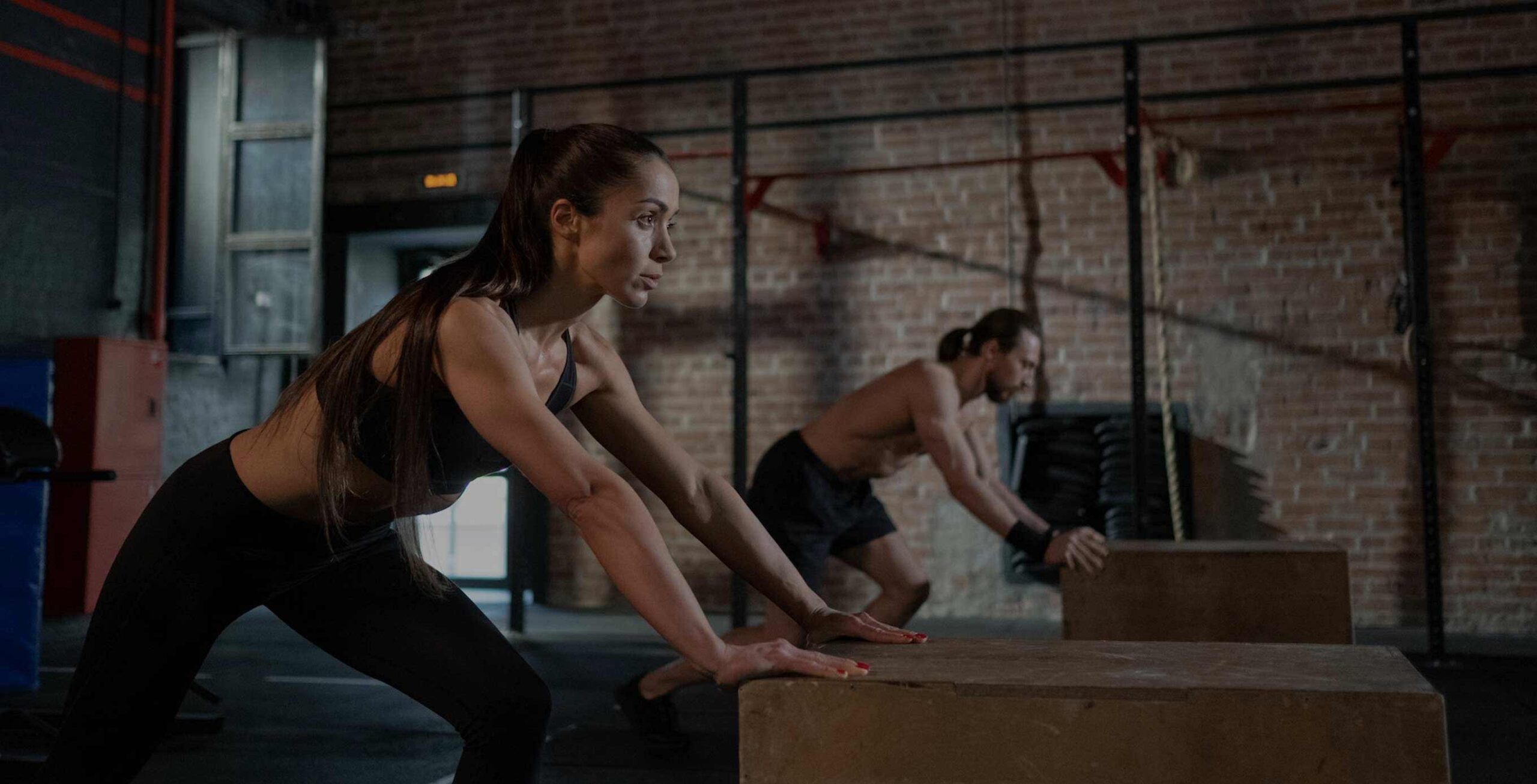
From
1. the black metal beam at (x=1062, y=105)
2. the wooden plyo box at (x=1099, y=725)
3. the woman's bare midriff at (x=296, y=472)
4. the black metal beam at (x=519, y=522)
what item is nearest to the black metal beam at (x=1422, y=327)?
the black metal beam at (x=1062, y=105)

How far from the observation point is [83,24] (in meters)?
6.18

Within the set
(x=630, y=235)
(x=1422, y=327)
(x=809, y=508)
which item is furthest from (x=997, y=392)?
(x=630, y=235)

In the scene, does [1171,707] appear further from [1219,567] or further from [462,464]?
[1219,567]

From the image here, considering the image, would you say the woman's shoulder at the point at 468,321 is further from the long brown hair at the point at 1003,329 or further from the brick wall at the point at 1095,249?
the brick wall at the point at 1095,249

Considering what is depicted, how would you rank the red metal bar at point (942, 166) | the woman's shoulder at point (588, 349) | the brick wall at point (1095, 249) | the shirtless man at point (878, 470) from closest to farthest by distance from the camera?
the woman's shoulder at point (588, 349)
the shirtless man at point (878, 470)
the brick wall at point (1095, 249)
the red metal bar at point (942, 166)

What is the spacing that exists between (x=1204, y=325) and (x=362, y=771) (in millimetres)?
4214

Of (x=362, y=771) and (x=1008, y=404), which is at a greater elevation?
(x=1008, y=404)

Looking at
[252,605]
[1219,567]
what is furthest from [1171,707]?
[1219,567]

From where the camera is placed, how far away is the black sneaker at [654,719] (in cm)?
342

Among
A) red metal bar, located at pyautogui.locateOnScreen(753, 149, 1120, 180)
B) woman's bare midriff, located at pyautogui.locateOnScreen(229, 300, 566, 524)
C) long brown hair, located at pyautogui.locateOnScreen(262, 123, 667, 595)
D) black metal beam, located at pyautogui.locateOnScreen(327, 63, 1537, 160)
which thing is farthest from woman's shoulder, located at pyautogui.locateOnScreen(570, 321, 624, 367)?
red metal bar, located at pyautogui.locateOnScreen(753, 149, 1120, 180)

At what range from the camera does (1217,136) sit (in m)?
5.79

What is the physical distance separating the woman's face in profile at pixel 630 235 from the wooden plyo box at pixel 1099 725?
552 mm

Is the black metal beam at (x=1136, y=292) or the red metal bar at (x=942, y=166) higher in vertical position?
the red metal bar at (x=942, y=166)

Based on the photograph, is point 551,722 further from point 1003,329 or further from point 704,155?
point 704,155
